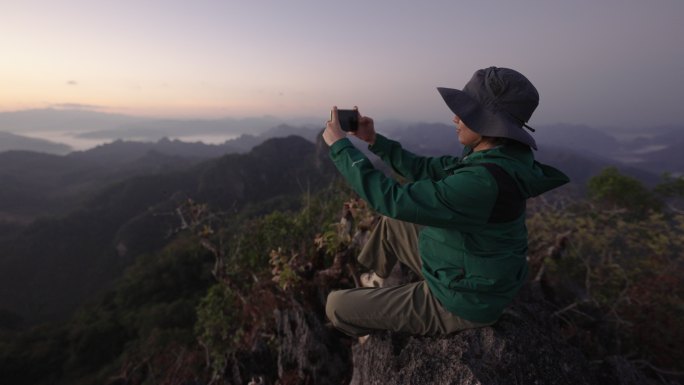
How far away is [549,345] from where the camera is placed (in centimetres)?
279

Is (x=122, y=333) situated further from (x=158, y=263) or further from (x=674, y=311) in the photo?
(x=674, y=311)

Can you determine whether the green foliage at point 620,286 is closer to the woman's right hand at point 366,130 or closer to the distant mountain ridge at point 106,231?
the woman's right hand at point 366,130

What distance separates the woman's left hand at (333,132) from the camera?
2.14m

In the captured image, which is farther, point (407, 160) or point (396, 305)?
point (407, 160)

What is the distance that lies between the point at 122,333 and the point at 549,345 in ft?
115

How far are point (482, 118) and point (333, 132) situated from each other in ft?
3.02

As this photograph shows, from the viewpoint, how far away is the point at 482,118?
76.0 inches

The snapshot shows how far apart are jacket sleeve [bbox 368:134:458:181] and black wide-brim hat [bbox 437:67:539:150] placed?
100cm

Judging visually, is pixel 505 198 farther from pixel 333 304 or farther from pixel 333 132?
pixel 333 304

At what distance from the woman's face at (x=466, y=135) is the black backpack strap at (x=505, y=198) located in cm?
29

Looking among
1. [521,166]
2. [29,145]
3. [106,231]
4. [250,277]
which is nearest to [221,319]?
[250,277]

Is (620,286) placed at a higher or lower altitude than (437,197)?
lower

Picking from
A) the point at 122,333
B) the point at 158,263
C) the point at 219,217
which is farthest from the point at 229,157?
the point at 219,217

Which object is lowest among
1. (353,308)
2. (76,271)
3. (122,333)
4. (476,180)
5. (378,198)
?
(76,271)
